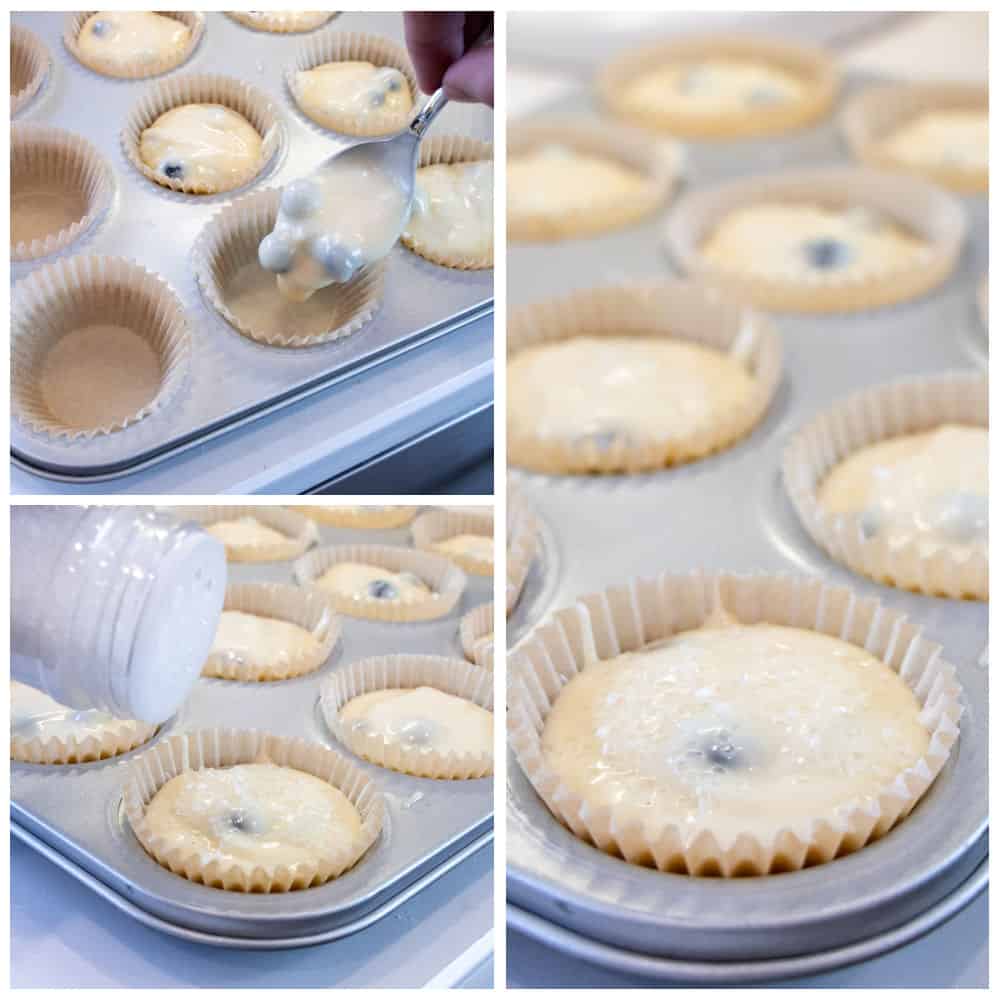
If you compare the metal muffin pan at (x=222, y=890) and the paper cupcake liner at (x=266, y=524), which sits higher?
the paper cupcake liner at (x=266, y=524)

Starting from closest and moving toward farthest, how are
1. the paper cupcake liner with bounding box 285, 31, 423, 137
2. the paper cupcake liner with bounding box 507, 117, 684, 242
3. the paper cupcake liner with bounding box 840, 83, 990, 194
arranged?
the paper cupcake liner with bounding box 285, 31, 423, 137, the paper cupcake liner with bounding box 507, 117, 684, 242, the paper cupcake liner with bounding box 840, 83, 990, 194

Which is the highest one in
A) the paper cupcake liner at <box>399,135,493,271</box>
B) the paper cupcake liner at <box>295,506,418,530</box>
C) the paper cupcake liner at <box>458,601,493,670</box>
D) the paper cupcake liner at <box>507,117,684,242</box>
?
the paper cupcake liner at <box>399,135,493,271</box>

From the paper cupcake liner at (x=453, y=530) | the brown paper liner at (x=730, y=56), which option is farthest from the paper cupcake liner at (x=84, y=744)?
the brown paper liner at (x=730, y=56)

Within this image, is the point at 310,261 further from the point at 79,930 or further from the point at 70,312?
the point at 79,930

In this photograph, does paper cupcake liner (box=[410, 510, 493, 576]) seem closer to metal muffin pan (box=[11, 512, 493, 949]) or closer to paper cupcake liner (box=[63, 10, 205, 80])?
metal muffin pan (box=[11, 512, 493, 949])

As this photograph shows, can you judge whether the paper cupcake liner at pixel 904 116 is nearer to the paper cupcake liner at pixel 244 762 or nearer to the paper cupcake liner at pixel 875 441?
the paper cupcake liner at pixel 875 441

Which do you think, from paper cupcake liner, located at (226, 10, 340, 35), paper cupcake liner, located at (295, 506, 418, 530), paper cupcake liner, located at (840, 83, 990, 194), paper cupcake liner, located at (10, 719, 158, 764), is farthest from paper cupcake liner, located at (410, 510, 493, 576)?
paper cupcake liner, located at (840, 83, 990, 194)

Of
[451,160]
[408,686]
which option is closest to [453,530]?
[408,686]
